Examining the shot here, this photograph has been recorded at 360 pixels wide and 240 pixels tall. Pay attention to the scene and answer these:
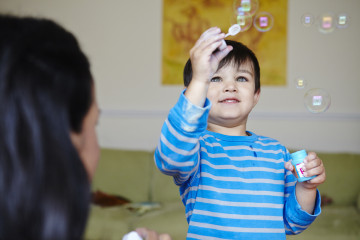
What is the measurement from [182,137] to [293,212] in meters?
0.39

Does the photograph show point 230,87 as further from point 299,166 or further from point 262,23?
point 262,23

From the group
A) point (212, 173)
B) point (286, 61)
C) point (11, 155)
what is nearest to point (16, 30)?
point (11, 155)

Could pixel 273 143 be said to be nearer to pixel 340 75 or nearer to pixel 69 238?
pixel 69 238

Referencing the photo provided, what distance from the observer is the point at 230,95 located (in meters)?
1.01

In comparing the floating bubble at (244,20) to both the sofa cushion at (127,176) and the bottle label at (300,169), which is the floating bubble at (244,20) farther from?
the sofa cushion at (127,176)

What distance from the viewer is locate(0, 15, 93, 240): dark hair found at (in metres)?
0.47

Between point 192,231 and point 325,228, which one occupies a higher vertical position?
point 192,231

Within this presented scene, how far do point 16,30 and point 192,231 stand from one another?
2.02ft

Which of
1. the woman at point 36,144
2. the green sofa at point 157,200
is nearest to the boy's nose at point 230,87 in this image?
the woman at point 36,144

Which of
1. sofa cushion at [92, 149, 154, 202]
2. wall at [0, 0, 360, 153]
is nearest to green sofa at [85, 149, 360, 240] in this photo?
sofa cushion at [92, 149, 154, 202]

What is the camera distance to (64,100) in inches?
19.6

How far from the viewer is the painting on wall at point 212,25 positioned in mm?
3146

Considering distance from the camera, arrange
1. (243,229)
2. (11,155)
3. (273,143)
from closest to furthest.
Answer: (11,155)
(243,229)
(273,143)

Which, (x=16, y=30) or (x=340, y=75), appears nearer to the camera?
(x=16, y=30)
